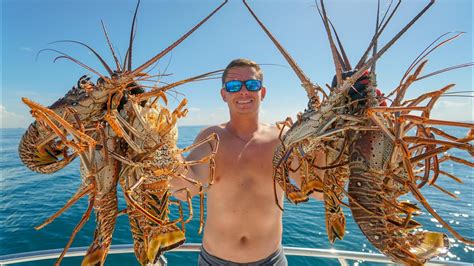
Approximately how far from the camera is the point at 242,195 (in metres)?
2.38

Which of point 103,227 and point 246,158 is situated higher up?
point 246,158

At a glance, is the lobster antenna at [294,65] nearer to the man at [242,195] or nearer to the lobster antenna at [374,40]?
the lobster antenna at [374,40]

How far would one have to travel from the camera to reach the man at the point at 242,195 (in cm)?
231

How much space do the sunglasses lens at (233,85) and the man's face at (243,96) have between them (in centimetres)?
4

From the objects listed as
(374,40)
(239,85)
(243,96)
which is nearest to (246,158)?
(243,96)

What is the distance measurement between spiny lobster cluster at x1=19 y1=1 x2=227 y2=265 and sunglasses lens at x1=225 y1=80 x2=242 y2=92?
60 cm

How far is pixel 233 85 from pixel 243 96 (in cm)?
17

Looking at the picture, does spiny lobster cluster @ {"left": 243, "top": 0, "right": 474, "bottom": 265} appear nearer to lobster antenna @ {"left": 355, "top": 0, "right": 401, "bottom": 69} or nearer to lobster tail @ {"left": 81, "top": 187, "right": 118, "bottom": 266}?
lobster antenna @ {"left": 355, "top": 0, "right": 401, "bottom": 69}

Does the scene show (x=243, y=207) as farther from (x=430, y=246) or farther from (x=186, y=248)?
(x=430, y=246)

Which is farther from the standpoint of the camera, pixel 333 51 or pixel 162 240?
pixel 162 240

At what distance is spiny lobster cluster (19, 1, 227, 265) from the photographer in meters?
1.58

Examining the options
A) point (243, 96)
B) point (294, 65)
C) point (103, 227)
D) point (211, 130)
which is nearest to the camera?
point (294, 65)

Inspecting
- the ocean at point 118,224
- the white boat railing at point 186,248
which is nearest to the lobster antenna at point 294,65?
the white boat railing at point 186,248

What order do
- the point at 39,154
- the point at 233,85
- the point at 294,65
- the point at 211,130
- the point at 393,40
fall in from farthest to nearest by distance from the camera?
1. the point at 211,130
2. the point at 233,85
3. the point at 39,154
4. the point at 294,65
5. the point at 393,40
